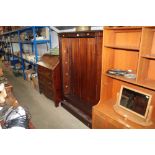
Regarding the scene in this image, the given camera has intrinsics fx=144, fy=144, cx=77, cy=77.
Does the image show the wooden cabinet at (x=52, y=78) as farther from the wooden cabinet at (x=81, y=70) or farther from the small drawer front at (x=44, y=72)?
the wooden cabinet at (x=81, y=70)

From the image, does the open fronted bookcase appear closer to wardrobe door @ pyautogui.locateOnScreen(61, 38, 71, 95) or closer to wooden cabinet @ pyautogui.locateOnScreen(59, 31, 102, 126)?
wooden cabinet @ pyautogui.locateOnScreen(59, 31, 102, 126)

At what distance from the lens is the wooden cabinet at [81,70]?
1945 mm

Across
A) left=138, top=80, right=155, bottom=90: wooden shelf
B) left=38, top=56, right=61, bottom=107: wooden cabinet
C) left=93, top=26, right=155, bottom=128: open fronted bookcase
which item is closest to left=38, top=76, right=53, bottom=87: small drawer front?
left=38, top=56, right=61, bottom=107: wooden cabinet

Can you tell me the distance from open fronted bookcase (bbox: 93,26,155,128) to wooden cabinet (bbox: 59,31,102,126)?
15 cm

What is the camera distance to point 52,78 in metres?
2.62

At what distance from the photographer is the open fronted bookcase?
1.38 metres
